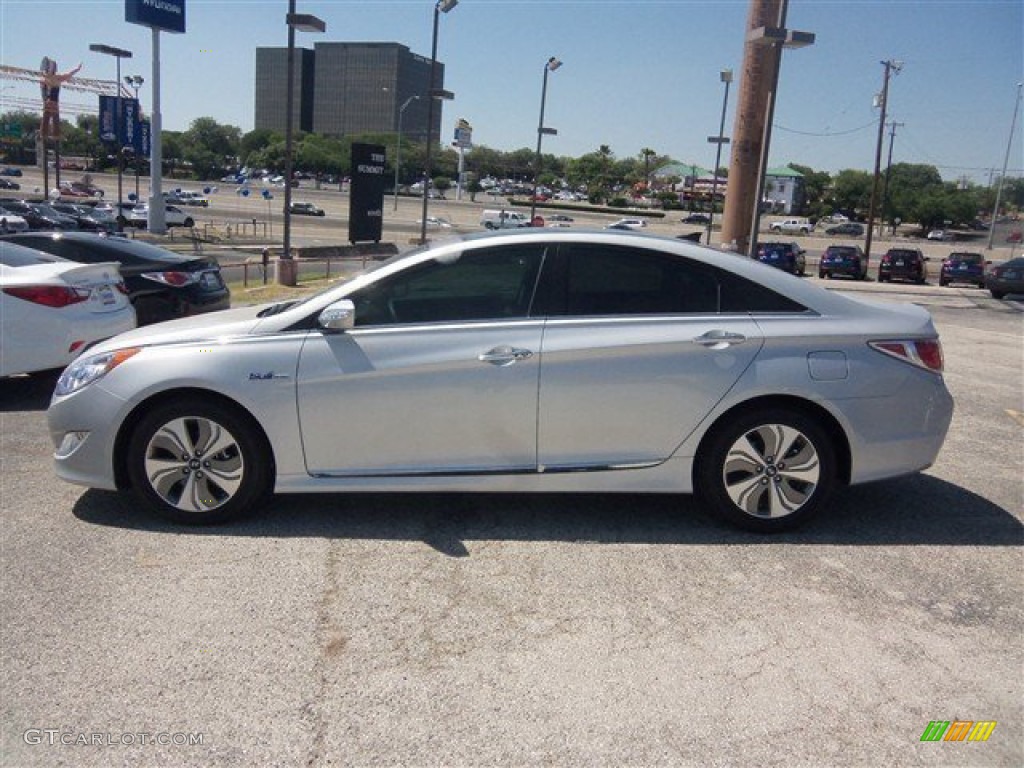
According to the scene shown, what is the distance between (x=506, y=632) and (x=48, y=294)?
565cm

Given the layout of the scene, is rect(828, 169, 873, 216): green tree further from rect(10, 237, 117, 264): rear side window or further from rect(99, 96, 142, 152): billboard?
rect(10, 237, 117, 264): rear side window

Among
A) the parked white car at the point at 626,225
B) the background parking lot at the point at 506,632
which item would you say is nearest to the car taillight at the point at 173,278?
the parked white car at the point at 626,225

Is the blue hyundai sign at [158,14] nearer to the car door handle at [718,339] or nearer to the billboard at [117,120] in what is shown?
the billboard at [117,120]

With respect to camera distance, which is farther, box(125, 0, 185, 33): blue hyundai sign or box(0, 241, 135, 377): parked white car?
box(125, 0, 185, 33): blue hyundai sign

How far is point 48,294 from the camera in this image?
732cm

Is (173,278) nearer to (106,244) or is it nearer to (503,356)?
(106,244)

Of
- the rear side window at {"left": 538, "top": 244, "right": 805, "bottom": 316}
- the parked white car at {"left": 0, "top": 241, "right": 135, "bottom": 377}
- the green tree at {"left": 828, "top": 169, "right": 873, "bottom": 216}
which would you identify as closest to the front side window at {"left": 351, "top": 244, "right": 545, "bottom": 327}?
the rear side window at {"left": 538, "top": 244, "right": 805, "bottom": 316}

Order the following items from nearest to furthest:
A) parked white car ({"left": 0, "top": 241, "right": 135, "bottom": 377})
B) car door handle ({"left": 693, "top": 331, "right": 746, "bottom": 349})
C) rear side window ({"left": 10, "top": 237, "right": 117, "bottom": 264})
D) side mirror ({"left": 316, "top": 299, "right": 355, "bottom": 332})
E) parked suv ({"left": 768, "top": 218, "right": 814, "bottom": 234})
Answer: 1. side mirror ({"left": 316, "top": 299, "right": 355, "bottom": 332})
2. car door handle ({"left": 693, "top": 331, "right": 746, "bottom": 349})
3. parked white car ({"left": 0, "top": 241, "right": 135, "bottom": 377})
4. rear side window ({"left": 10, "top": 237, "right": 117, "bottom": 264})
5. parked suv ({"left": 768, "top": 218, "right": 814, "bottom": 234})

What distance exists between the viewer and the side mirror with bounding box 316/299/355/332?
4.43m

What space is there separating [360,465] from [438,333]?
0.79 metres

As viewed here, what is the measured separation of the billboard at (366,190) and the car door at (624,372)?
83.8 ft

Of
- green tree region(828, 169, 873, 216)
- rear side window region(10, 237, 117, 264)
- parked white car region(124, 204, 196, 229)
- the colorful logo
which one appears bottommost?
parked white car region(124, 204, 196, 229)

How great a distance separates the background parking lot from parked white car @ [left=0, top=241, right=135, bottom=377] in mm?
2377

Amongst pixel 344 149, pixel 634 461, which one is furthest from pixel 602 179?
pixel 634 461
